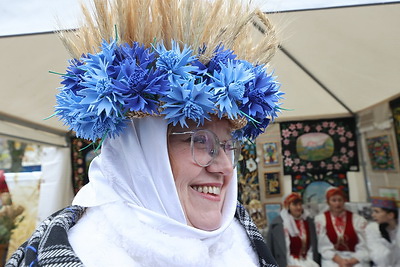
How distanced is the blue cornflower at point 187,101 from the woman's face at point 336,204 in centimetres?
339

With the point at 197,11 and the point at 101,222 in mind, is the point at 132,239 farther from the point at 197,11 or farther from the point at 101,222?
the point at 197,11

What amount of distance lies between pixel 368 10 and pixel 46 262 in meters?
2.21

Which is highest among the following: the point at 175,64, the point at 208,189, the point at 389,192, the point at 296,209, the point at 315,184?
the point at 175,64

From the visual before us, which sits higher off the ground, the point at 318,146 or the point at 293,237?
the point at 318,146

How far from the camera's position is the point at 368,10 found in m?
2.11

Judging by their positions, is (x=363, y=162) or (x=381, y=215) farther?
(x=363, y=162)

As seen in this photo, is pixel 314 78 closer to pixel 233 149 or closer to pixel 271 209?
pixel 271 209

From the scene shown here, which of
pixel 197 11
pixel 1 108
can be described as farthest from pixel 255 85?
pixel 1 108

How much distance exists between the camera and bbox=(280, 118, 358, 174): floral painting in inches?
153

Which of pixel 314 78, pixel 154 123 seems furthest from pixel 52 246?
pixel 314 78

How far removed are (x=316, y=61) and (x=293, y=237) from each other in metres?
1.95

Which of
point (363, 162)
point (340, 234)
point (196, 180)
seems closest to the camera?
point (196, 180)

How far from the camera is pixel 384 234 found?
11.5 feet

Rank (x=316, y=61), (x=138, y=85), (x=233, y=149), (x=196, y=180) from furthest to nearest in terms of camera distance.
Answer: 1. (x=316, y=61)
2. (x=233, y=149)
3. (x=196, y=180)
4. (x=138, y=85)
